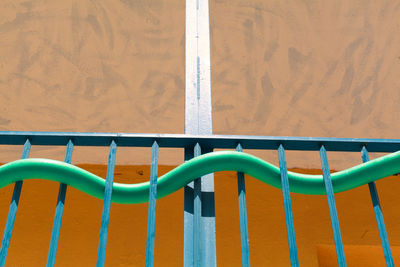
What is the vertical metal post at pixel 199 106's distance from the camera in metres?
1.01

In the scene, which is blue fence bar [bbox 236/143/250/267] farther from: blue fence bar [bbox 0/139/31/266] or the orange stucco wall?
the orange stucco wall

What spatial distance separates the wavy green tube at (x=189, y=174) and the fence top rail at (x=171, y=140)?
0.06 m

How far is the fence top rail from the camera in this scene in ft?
3.47

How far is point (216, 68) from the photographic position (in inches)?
85.3

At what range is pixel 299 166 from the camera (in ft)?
6.39

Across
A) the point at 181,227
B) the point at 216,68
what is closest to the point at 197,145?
the point at 181,227

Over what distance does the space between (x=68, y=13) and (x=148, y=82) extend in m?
0.74

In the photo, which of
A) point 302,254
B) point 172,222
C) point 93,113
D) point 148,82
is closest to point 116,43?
point 148,82

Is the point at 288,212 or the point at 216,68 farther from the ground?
the point at 216,68

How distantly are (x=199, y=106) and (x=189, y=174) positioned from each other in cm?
64

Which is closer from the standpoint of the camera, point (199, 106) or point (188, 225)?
point (188, 225)

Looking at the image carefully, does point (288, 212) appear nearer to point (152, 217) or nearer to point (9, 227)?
point (152, 217)

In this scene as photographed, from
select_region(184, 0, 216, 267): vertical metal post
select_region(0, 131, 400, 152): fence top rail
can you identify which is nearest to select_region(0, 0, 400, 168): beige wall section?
select_region(184, 0, 216, 267): vertical metal post

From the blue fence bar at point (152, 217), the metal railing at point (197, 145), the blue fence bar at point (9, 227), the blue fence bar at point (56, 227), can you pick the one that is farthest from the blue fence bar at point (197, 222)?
the blue fence bar at point (9, 227)
